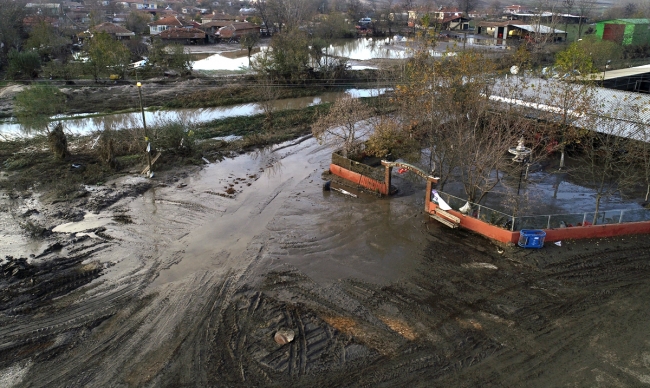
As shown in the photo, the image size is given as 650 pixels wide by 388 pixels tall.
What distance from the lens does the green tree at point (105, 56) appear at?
44500mm

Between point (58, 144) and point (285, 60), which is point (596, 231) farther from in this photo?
point (285, 60)

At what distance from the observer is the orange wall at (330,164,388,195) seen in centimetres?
2141

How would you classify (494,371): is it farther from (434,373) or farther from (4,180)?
(4,180)

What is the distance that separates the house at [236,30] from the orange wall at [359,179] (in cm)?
5878

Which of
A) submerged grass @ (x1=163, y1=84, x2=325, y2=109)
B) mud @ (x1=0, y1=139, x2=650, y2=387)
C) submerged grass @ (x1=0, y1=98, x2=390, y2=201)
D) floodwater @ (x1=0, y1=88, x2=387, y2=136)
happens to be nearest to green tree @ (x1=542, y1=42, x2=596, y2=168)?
mud @ (x1=0, y1=139, x2=650, y2=387)

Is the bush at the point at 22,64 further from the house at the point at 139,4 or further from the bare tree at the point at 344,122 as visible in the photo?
the house at the point at 139,4

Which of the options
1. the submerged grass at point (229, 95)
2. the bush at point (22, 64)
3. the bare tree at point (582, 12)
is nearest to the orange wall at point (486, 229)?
the submerged grass at point (229, 95)

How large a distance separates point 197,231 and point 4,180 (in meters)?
12.0

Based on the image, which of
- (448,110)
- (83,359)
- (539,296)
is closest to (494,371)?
(539,296)

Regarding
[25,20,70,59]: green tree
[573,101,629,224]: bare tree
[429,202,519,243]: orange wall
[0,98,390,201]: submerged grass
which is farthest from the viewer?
[25,20,70,59]: green tree

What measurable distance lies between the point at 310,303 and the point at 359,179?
31.7 ft

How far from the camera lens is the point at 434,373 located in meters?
11.2

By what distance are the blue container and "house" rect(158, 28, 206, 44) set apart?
215 ft

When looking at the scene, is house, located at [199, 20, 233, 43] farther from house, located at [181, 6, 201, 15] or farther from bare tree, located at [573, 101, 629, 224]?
bare tree, located at [573, 101, 629, 224]
